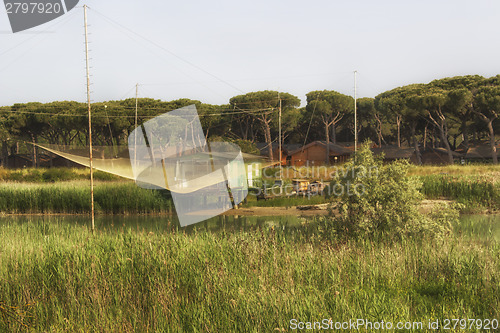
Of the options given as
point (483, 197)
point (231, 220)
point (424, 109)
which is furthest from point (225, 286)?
point (424, 109)

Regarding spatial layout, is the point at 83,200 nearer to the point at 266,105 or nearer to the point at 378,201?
the point at 378,201

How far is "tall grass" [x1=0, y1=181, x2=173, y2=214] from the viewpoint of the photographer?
20.1m

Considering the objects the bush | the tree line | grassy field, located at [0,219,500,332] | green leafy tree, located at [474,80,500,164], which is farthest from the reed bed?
the tree line

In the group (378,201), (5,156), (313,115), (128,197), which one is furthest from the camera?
Result: (313,115)

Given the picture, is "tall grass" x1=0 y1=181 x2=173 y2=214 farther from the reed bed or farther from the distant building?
the distant building

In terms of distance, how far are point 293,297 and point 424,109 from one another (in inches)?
1493

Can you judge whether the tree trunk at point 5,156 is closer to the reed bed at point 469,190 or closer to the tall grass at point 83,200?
the tall grass at point 83,200

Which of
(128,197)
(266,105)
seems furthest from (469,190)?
(266,105)

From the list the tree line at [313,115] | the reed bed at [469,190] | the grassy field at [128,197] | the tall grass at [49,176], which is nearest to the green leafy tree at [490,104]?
the tree line at [313,115]

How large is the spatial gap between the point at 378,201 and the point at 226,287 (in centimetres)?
498

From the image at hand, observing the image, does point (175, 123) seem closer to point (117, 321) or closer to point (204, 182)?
point (204, 182)

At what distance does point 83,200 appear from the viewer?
66.8 feet

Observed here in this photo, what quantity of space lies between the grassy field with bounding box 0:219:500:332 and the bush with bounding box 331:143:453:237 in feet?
5.09

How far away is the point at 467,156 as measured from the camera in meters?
42.7
